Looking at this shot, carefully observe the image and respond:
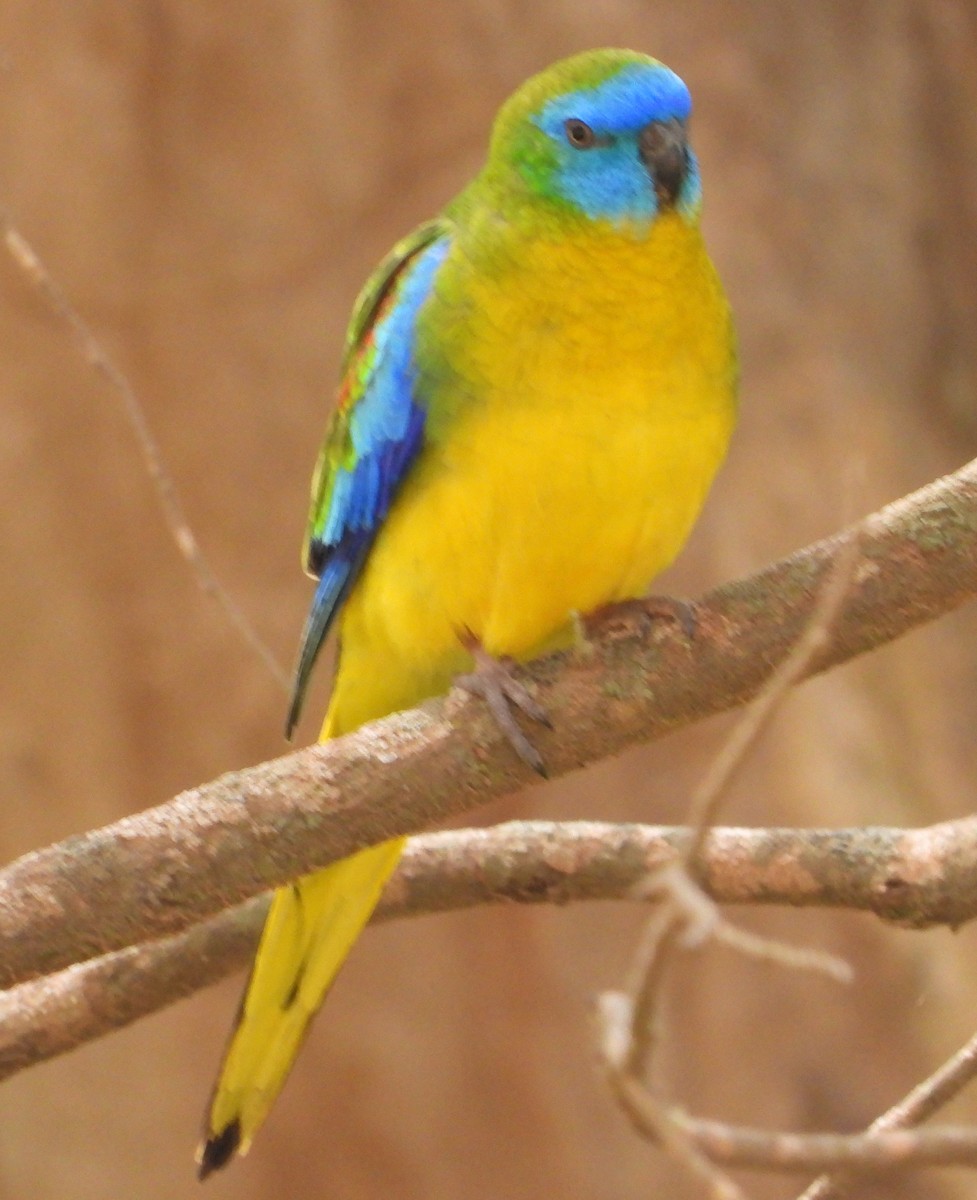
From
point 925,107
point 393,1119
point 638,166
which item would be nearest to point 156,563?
point 393,1119

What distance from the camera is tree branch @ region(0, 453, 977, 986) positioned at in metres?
1.84

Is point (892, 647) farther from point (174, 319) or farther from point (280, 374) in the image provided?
point (174, 319)

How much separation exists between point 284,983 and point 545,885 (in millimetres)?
447

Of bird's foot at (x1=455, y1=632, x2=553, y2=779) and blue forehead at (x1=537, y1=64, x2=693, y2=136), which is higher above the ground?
blue forehead at (x1=537, y1=64, x2=693, y2=136)

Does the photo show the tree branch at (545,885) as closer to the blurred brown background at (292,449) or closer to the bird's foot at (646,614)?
the bird's foot at (646,614)

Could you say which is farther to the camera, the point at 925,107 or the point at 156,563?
the point at 925,107

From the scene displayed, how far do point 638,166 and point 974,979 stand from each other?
247cm

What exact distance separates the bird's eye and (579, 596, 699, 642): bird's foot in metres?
0.68

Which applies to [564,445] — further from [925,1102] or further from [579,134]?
[925,1102]

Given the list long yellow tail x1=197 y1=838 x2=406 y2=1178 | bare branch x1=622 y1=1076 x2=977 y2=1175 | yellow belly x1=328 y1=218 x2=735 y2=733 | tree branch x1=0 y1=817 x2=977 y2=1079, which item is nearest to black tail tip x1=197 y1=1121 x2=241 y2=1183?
long yellow tail x1=197 y1=838 x2=406 y2=1178

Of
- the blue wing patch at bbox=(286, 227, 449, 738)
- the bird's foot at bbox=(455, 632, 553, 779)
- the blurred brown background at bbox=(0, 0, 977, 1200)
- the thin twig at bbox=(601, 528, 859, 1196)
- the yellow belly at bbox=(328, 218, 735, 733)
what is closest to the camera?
the thin twig at bbox=(601, 528, 859, 1196)

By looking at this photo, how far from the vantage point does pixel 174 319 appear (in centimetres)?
409

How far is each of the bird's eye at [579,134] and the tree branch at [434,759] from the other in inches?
28.2

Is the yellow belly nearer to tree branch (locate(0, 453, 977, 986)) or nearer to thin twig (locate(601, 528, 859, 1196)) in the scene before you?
tree branch (locate(0, 453, 977, 986))
